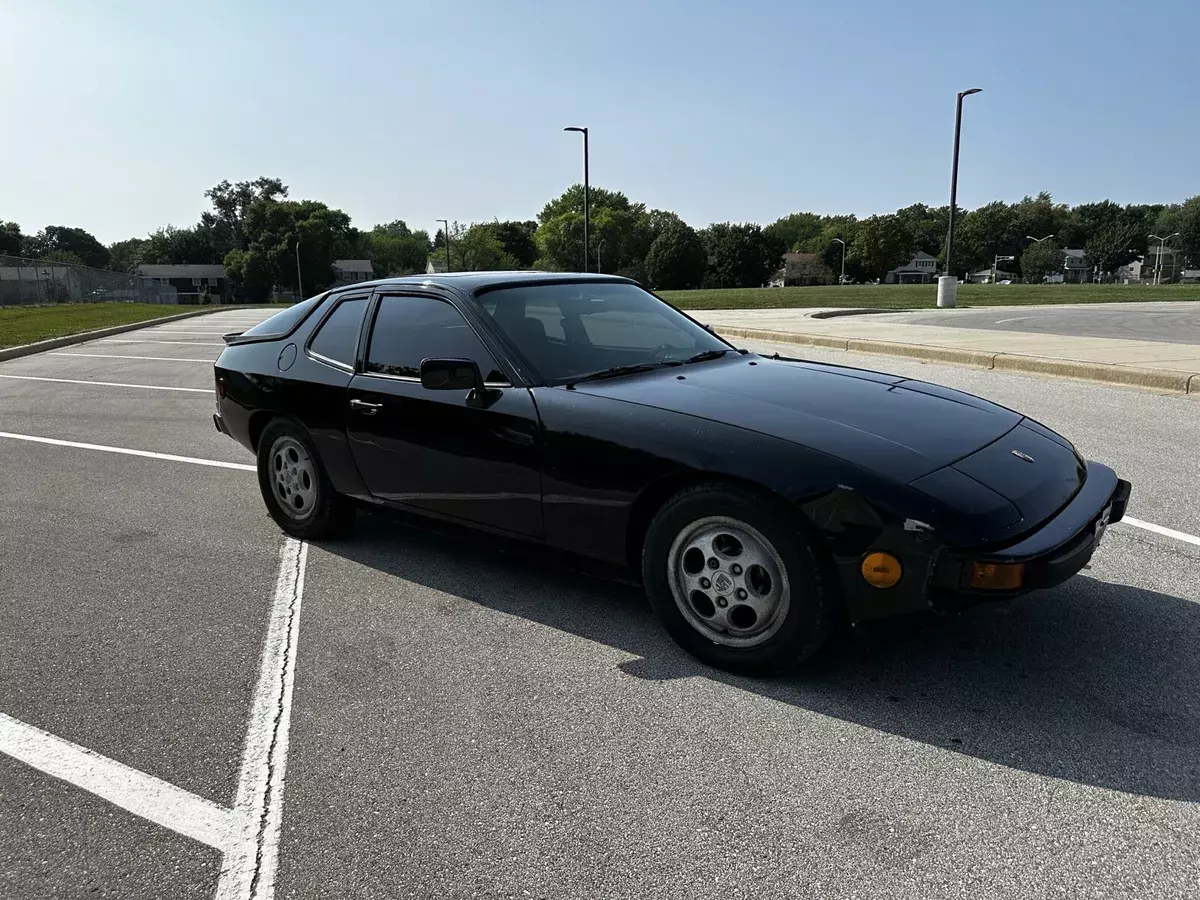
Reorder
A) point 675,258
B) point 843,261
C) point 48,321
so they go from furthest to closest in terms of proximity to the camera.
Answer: point 843,261
point 675,258
point 48,321

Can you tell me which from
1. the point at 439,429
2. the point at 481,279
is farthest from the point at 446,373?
the point at 481,279

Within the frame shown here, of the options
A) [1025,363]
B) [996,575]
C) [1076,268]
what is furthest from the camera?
[1076,268]

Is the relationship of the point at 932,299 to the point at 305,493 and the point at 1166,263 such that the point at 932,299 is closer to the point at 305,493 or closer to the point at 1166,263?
the point at 305,493

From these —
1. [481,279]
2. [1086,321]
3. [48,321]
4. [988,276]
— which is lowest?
[988,276]

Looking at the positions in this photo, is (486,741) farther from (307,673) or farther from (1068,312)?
(1068,312)

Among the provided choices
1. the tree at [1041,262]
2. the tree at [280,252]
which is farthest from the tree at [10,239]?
the tree at [1041,262]

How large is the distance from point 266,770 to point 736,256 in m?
114

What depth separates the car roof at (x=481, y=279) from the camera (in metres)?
4.24

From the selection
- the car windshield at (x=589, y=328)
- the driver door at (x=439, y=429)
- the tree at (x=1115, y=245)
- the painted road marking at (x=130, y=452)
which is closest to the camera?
the driver door at (x=439, y=429)

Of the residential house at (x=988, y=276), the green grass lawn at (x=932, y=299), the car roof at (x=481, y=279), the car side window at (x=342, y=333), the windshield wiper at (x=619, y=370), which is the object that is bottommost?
the residential house at (x=988, y=276)

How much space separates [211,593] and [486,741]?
6.64 ft

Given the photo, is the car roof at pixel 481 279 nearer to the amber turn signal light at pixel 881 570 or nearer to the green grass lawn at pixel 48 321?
the amber turn signal light at pixel 881 570

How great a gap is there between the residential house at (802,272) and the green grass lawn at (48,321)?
103 m

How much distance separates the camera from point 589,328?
433 cm
